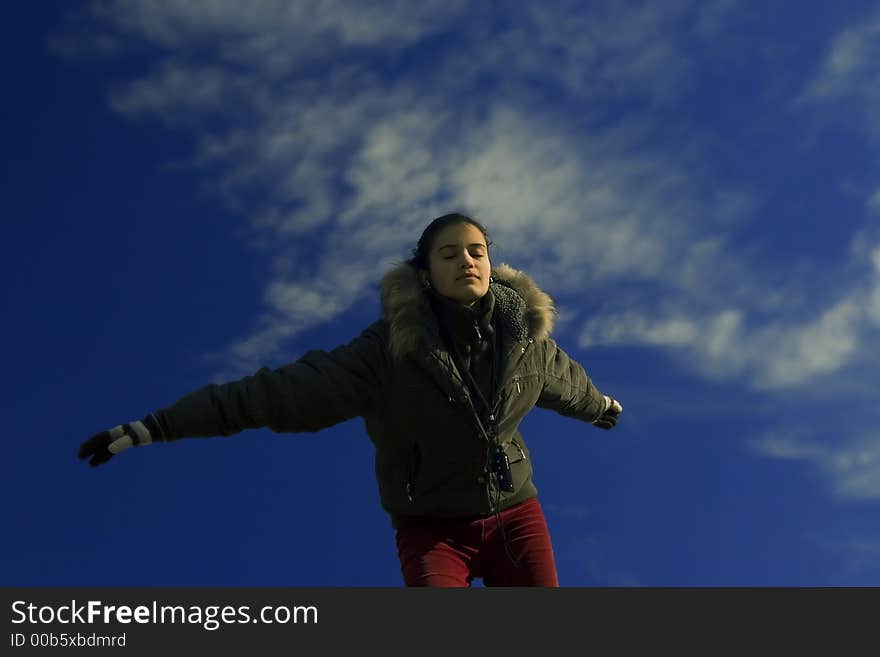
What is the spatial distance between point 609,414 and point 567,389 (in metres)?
0.63

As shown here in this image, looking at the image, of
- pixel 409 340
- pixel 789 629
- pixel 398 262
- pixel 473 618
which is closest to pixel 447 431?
pixel 409 340

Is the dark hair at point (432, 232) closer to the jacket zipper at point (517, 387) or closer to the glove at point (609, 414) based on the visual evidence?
the jacket zipper at point (517, 387)

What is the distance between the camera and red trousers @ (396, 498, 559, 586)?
512 cm

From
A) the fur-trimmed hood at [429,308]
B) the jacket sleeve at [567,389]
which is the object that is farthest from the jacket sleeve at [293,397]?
the jacket sleeve at [567,389]

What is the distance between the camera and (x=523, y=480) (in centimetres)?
546

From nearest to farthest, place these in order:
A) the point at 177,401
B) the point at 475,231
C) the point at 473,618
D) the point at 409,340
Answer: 1. the point at 473,618
2. the point at 177,401
3. the point at 409,340
4. the point at 475,231

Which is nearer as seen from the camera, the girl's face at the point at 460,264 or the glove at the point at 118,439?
the glove at the point at 118,439

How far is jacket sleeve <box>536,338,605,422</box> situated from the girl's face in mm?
696

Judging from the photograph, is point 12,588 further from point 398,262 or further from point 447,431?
point 398,262

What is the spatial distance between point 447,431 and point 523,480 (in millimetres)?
584

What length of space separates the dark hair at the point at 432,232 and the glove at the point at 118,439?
1.88 meters

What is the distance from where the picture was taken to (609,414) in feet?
21.2

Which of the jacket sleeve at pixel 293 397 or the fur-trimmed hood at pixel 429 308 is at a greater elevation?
the fur-trimmed hood at pixel 429 308

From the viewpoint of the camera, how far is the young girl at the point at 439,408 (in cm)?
505
